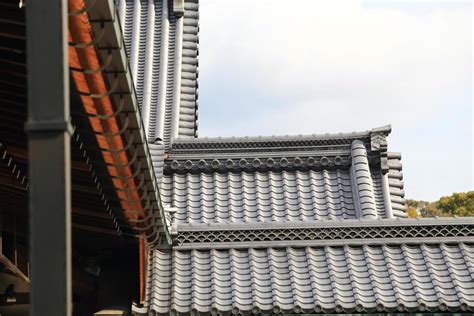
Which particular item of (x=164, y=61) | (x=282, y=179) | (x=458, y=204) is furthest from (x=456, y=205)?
(x=282, y=179)

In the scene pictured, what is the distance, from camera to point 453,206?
40094mm

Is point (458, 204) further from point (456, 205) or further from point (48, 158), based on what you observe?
point (48, 158)

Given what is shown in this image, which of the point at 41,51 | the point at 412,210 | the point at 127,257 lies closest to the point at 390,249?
the point at 127,257

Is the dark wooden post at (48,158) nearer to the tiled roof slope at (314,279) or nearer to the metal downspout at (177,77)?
the tiled roof slope at (314,279)

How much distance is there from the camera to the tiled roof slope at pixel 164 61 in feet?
51.4

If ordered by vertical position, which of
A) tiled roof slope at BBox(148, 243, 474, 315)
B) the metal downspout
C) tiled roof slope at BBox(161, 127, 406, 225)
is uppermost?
the metal downspout

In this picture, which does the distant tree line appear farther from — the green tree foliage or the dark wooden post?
the dark wooden post

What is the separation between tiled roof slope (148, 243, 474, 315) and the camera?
8609 millimetres

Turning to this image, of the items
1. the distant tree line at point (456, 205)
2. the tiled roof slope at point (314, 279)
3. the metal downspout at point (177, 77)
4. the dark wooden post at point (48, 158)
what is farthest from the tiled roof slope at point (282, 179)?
the distant tree line at point (456, 205)

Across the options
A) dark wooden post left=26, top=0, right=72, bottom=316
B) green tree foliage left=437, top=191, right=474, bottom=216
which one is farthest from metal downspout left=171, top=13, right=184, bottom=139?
green tree foliage left=437, top=191, right=474, bottom=216

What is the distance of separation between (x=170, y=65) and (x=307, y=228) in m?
8.10

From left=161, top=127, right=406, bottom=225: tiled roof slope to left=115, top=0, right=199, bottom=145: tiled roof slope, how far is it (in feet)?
9.49

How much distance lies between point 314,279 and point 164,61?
8.63 metres

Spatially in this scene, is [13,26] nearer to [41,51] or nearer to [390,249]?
[41,51]
